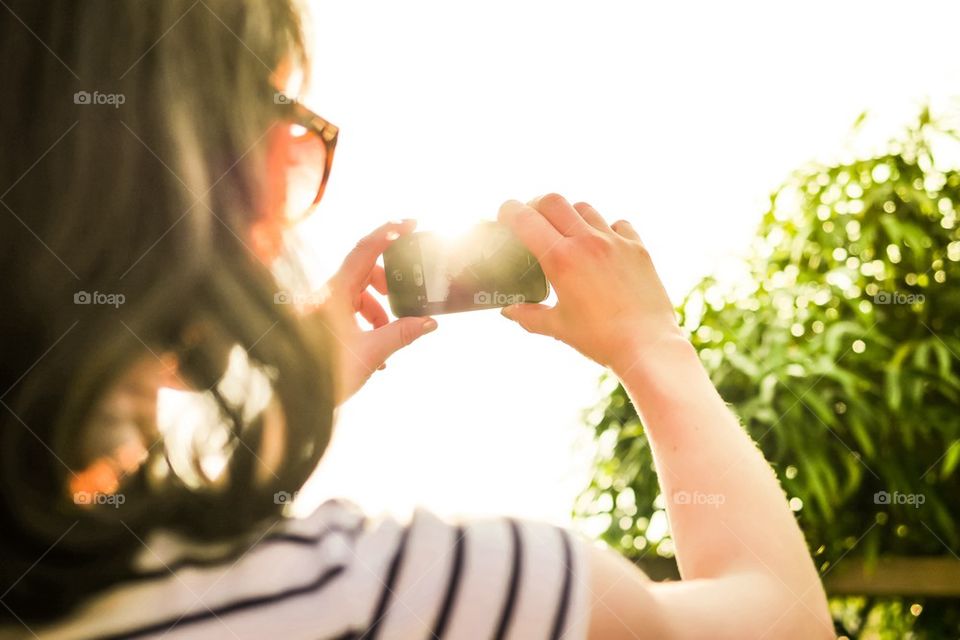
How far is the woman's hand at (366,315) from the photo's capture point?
2.05ft

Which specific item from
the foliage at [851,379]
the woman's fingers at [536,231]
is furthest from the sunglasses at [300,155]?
the foliage at [851,379]

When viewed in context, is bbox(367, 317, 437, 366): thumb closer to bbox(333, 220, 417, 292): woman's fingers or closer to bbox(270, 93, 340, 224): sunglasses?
bbox(333, 220, 417, 292): woman's fingers

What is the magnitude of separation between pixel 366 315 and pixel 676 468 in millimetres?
350

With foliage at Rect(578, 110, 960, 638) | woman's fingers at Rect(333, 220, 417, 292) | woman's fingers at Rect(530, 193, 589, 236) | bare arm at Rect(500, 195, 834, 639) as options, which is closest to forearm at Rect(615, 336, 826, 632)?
bare arm at Rect(500, 195, 834, 639)

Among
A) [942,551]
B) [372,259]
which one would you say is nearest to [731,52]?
[942,551]

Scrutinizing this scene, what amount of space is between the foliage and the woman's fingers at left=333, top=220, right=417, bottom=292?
2.11 feet

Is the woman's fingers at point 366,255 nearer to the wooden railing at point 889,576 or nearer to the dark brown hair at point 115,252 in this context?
the dark brown hair at point 115,252

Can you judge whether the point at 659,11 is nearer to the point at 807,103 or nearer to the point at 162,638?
the point at 807,103

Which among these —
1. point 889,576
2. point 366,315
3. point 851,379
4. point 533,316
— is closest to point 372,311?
point 366,315

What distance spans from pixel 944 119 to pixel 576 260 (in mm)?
1202

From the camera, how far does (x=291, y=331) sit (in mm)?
391

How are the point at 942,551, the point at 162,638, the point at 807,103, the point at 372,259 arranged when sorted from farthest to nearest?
the point at 807,103 → the point at 942,551 → the point at 372,259 → the point at 162,638

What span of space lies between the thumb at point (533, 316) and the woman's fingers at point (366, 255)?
6.0 inches

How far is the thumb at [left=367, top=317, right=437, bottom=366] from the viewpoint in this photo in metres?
0.65
